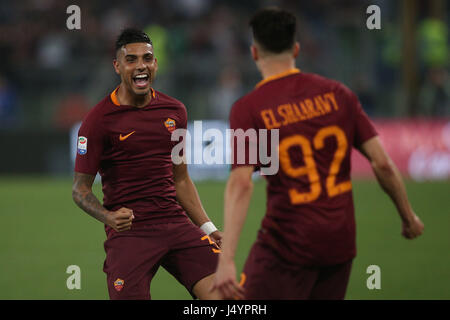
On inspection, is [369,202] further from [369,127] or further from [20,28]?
[20,28]

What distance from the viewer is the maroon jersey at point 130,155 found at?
16.6 ft

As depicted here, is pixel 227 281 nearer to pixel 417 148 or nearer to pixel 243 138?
pixel 243 138

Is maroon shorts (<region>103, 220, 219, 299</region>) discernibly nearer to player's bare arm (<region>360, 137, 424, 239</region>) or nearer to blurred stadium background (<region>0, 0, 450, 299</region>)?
player's bare arm (<region>360, 137, 424, 239</region>)

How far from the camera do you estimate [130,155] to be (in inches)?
203

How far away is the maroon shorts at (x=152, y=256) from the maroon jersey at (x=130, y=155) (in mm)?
121

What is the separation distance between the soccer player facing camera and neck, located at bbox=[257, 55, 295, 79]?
134 cm

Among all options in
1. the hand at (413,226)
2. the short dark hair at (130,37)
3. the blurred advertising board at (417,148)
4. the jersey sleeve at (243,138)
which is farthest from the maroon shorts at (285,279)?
the blurred advertising board at (417,148)

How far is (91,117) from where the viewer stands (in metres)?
5.08

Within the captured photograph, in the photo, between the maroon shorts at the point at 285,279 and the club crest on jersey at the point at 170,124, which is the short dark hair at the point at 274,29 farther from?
the club crest on jersey at the point at 170,124

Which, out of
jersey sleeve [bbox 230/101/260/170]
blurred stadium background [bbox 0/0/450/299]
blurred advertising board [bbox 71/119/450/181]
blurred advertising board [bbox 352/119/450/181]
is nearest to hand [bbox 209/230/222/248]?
jersey sleeve [bbox 230/101/260/170]

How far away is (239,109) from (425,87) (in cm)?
1645

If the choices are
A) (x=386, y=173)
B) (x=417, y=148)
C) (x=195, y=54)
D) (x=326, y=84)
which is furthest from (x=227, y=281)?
(x=195, y=54)

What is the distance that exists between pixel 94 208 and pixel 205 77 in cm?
1517
